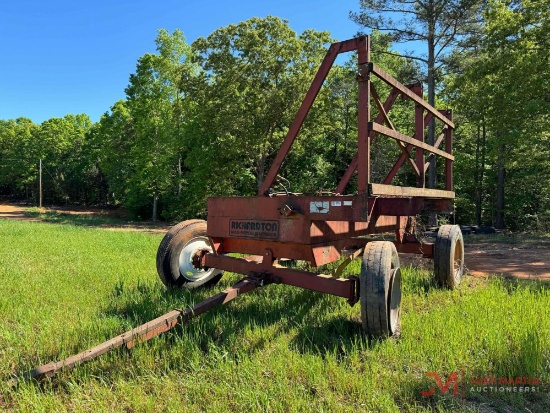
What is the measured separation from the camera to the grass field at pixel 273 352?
2604 mm

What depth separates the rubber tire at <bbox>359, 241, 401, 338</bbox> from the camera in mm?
3393

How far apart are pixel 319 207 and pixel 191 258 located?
235cm

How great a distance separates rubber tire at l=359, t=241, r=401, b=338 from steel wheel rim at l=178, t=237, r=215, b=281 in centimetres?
245

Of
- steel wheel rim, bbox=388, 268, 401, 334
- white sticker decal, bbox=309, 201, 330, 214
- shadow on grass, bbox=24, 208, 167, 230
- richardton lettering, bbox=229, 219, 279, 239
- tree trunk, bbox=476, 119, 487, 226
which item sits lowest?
shadow on grass, bbox=24, 208, 167, 230

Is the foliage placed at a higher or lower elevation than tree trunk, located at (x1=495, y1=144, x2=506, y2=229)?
higher

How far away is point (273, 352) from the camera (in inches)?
131

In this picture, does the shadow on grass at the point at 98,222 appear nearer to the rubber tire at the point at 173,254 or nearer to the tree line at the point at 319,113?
the tree line at the point at 319,113

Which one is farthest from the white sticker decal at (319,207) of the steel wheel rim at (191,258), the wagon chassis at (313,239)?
the steel wheel rim at (191,258)

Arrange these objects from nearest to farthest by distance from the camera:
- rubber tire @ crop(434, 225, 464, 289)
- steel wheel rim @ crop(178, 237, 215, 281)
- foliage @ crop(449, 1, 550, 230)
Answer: steel wheel rim @ crop(178, 237, 215, 281)
rubber tire @ crop(434, 225, 464, 289)
foliage @ crop(449, 1, 550, 230)

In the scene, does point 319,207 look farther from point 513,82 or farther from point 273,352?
point 513,82

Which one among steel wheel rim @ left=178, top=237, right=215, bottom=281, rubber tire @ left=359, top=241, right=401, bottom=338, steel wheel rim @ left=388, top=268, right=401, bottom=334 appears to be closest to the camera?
rubber tire @ left=359, top=241, right=401, bottom=338

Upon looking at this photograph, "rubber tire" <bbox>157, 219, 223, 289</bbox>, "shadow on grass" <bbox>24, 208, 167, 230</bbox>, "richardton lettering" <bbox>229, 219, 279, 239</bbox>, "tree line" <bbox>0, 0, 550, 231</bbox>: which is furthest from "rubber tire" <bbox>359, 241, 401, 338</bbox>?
"shadow on grass" <bbox>24, 208, 167, 230</bbox>

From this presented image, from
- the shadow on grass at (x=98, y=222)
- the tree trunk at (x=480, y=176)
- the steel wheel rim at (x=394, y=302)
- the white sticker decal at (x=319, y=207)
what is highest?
the tree trunk at (x=480, y=176)

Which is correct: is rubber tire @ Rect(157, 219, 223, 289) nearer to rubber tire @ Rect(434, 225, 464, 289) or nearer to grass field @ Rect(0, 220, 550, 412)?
grass field @ Rect(0, 220, 550, 412)
